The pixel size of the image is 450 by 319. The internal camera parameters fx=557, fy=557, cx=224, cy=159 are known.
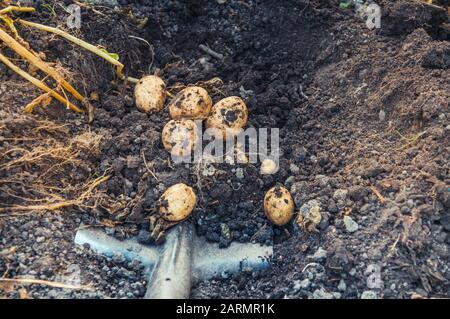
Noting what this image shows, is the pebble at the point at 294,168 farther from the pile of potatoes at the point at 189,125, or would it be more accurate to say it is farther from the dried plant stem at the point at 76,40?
the dried plant stem at the point at 76,40

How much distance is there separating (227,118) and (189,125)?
0.21 metres

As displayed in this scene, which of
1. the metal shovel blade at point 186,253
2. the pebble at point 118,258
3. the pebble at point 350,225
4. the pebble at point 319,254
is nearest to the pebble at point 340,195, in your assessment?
the pebble at point 350,225

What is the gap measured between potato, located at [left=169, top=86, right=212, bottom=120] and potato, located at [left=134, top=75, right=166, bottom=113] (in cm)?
13

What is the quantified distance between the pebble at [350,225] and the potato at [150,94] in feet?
3.94

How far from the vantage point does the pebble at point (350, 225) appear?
2.55m

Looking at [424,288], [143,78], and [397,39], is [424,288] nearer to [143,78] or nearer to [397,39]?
[397,39]

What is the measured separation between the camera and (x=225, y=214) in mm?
2855

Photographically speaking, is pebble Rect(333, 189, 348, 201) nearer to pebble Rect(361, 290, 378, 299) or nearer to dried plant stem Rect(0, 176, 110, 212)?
pebble Rect(361, 290, 378, 299)

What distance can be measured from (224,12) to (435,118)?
1.53 metres

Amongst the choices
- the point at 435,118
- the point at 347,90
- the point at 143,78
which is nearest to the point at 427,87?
the point at 435,118

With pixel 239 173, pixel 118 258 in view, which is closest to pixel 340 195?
pixel 239 173

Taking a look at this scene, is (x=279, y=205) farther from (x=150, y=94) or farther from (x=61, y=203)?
(x=61, y=203)

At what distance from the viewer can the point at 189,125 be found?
2848 millimetres

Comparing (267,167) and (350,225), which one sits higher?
(267,167)
